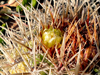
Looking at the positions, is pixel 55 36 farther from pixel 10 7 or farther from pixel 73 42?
pixel 10 7

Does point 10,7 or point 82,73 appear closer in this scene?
point 82,73

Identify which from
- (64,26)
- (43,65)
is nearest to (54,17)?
(64,26)

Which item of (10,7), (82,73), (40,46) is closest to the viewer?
(82,73)

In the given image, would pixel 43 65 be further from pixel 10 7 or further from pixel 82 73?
pixel 10 7

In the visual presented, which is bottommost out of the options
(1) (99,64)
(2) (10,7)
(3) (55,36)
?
(1) (99,64)

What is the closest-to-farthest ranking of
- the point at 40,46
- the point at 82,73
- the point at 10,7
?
the point at 82,73 → the point at 40,46 → the point at 10,7

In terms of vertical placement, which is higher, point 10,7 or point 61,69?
point 10,7
